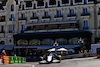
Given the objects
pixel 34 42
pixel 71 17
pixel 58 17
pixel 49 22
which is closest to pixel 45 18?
pixel 49 22

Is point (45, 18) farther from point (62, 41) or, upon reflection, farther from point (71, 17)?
point (62, 41)

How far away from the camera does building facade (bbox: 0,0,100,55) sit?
5866 centimetres

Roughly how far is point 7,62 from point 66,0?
32.2 meters

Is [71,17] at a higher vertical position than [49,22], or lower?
higher

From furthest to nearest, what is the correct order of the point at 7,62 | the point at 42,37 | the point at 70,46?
1. the point at 42,37
2. the point at 70,46
3. the point at 7,62

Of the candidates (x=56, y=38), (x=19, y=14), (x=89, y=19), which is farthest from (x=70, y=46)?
(x=19, y=14)

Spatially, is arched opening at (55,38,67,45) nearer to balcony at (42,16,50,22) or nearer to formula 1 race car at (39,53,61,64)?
balcony at (42,16,50,22)

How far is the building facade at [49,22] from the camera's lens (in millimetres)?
58656

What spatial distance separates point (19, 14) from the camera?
67312 millimetres

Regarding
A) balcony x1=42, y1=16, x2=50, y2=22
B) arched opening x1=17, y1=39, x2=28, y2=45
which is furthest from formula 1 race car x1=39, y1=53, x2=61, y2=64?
balcony x1=42, y1=16, x2=50, y2=22

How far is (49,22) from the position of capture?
62.2 metres

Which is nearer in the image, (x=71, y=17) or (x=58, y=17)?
(x=71, y=17)

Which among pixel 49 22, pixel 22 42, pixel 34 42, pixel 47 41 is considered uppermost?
pixel 49 22

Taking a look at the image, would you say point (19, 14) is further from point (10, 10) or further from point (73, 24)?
point (73, 24)
